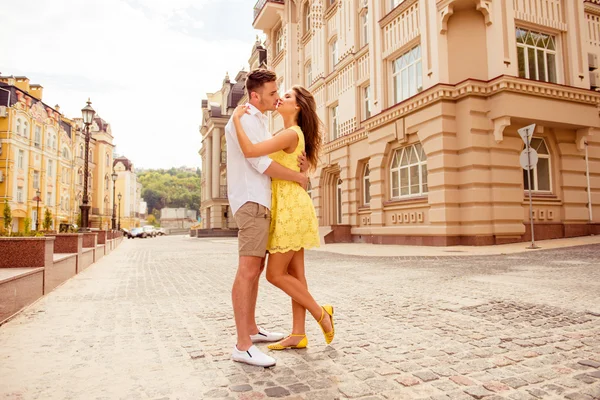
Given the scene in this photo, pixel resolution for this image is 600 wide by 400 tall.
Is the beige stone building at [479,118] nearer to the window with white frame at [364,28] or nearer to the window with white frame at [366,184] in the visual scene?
the window with white frame at [366,184]

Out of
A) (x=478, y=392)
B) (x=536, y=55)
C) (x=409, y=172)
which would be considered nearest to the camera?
(x=478, y=392)

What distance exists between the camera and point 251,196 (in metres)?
2.80

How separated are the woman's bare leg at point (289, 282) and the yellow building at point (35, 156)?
38.7m

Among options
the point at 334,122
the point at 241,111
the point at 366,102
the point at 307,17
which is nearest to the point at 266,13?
the point at 307,17

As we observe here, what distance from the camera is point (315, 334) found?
11.0 feet

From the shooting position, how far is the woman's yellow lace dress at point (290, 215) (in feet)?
9.44

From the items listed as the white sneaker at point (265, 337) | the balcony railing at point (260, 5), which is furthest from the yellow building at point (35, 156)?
the white sneaker at point (265, 337)

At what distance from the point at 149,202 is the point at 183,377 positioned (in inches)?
5731

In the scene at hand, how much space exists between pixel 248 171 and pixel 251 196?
7.2 inches

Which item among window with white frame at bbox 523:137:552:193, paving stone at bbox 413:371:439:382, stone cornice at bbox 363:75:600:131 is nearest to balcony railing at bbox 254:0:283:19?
stone cornice at bbox 363:75:600:131

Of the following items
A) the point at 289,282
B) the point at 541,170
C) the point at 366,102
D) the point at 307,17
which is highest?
the point at 307,17

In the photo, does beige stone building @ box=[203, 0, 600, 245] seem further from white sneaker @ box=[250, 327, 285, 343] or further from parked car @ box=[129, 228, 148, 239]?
parked car @ box=[129, 228, 148, 239]

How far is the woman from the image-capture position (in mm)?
2855

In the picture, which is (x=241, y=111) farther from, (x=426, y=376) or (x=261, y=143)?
(x=426, y=376)
